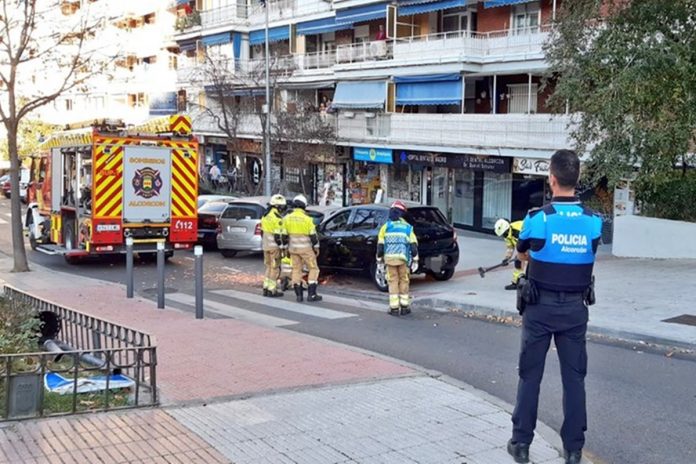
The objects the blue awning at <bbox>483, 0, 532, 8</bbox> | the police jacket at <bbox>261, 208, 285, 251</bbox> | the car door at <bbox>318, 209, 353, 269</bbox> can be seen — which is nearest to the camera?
the police jacket at <bbox>261, 208, 285, 251</bbox>

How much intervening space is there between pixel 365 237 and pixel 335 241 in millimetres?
786

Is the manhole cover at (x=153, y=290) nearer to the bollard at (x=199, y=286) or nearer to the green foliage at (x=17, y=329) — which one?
the bollard at (x=199, y=286)

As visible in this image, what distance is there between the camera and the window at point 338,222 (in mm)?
15217

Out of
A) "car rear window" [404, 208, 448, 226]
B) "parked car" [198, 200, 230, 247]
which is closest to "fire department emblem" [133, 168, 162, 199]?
"parked car" [198, 200, 230, 247]

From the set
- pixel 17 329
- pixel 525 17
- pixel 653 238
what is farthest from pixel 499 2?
pixel 17 329

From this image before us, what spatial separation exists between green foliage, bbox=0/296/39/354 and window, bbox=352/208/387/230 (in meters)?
7.92

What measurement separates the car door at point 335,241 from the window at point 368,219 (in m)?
0.22

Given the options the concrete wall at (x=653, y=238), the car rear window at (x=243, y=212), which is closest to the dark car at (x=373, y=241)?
the car rear window at (x=243, y=212)

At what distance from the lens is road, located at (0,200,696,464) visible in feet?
18.9

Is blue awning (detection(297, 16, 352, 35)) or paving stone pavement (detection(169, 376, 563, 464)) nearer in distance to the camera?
paving stone pavement (detection(169, 376, 563, 464))

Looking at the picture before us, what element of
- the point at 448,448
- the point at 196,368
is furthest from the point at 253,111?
the point at 448,448

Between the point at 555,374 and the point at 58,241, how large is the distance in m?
14.5

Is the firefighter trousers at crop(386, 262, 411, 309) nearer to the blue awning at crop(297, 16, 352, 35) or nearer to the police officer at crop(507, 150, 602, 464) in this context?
the police officer at crop(507, 150, 602, 464)

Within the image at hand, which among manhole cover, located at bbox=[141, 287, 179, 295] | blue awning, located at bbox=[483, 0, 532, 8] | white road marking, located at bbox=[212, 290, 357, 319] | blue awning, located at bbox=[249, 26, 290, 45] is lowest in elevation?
manhole cover, located at bbox=[141, 287, 179, 295]
